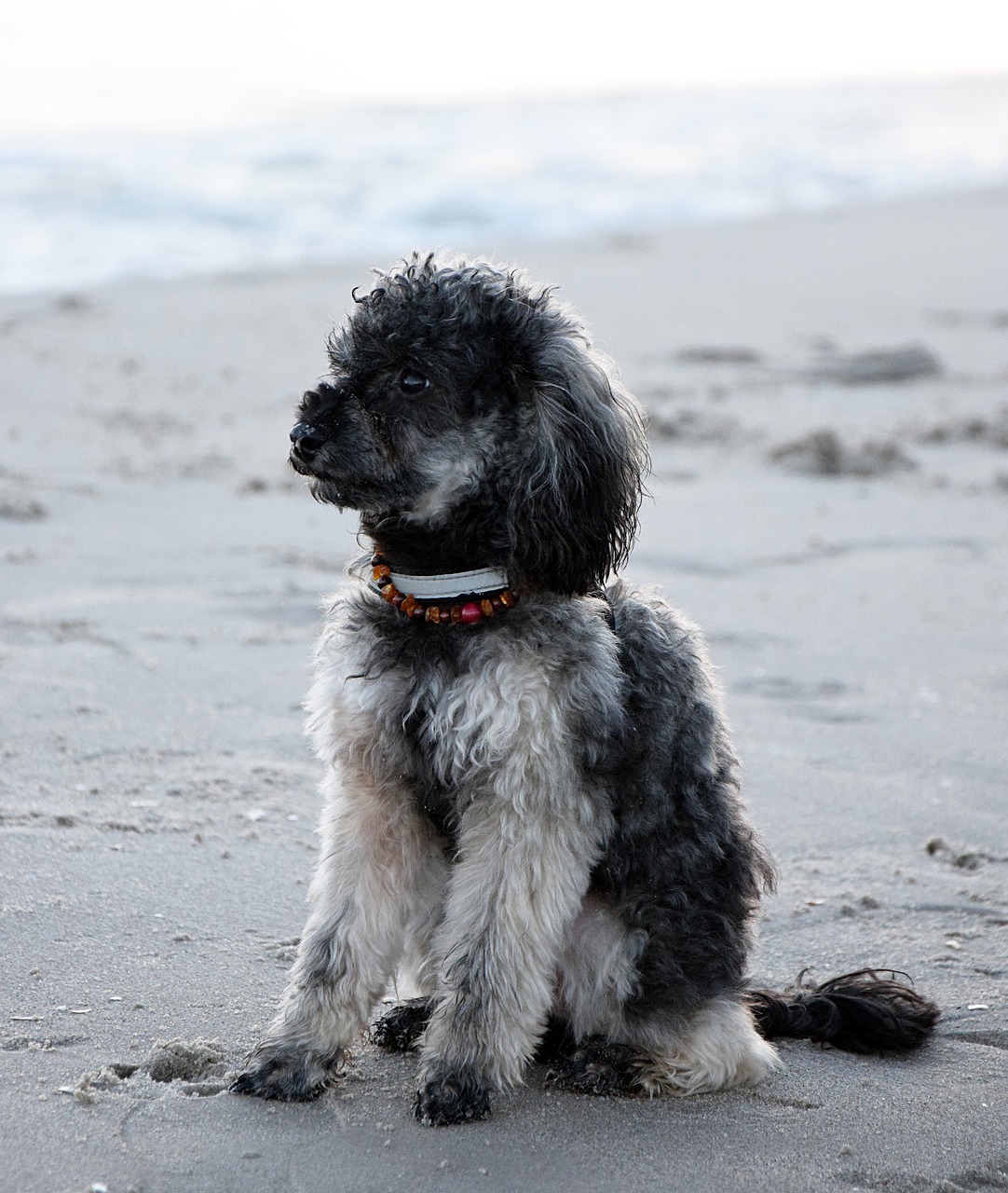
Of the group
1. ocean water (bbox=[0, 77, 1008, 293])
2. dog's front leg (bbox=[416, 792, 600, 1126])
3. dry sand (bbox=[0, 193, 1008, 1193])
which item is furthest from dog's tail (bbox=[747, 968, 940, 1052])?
ocean water (bbox=[0, 77, 1008, 293])

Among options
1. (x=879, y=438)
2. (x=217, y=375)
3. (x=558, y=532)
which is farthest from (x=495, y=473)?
(x=217, y=375)

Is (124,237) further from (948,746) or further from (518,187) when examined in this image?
(948,746)

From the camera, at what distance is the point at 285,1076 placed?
10.2ft

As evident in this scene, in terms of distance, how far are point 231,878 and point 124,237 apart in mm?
16015

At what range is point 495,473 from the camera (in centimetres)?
320

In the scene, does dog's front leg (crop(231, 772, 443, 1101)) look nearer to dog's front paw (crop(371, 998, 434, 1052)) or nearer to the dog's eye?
dog's front paw (crop(371, 998, 434, 1052))

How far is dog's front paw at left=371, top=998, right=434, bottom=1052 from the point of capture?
3.41 metres

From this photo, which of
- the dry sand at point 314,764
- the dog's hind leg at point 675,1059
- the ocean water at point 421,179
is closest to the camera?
the dry sand at point 314,764

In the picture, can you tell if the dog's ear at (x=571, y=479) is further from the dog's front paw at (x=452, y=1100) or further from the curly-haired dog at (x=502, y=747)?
the dog's front paw at (x=452, y=1100)

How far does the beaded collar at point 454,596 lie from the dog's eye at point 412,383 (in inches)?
16.0

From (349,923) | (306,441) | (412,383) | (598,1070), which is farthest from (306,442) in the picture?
(598,1070)

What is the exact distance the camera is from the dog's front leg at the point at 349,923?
3.15 m

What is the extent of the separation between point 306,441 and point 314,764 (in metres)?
2.04

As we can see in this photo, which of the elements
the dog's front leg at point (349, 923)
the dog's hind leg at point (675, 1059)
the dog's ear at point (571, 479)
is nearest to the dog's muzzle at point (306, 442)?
the dog's ear at point (571, 479)
